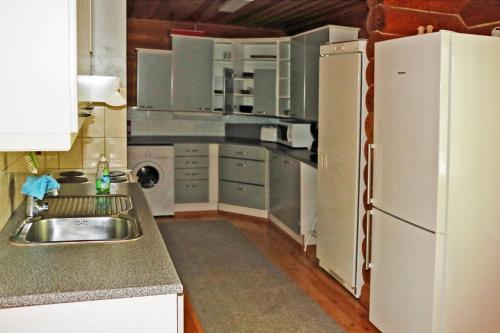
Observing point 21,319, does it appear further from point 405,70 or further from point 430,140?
point 405,70

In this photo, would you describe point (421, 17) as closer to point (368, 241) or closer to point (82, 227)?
point (368, 241)

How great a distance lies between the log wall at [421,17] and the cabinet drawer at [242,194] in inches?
117

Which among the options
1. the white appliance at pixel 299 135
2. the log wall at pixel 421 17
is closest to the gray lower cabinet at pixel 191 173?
the white appliance at pixel 299 135

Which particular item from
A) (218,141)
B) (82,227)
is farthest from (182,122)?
(82,227)

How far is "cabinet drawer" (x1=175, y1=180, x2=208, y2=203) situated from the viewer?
256 inches

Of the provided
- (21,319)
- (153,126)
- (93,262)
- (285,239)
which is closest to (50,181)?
(93,262)

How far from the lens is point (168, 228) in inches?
229

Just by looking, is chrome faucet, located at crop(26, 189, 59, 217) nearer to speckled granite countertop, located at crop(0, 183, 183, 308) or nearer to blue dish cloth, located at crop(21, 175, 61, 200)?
blue dish cloth, located at crop(21, 175, 61, 200)

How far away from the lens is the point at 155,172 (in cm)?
619

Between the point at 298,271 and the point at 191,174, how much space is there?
8.17ft

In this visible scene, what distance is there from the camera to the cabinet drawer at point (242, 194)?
6348mm

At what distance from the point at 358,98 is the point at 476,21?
0.87 metres

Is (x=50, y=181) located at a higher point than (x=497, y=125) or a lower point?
lower

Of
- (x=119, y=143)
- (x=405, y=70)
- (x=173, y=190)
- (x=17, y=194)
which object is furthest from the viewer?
(x=173, y=190)
